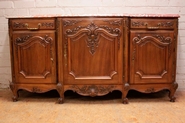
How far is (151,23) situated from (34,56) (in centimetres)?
112

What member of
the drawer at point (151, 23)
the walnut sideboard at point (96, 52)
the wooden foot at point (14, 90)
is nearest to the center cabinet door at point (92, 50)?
the walnut sideboard at point (96, 52)

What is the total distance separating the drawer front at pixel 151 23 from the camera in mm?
1791

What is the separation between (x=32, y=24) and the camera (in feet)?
5.97

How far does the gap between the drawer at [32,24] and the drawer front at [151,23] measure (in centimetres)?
75

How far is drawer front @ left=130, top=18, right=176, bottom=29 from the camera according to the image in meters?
1.79

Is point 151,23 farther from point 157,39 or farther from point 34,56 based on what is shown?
point 34,56

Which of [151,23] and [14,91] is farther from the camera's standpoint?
[14,91]

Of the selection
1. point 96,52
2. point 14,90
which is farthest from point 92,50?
point 14,90

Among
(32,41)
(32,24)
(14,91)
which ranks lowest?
(14,91)

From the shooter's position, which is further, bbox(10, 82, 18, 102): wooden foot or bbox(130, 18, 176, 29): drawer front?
bbox(10, 82, 18, 102): wooden foot

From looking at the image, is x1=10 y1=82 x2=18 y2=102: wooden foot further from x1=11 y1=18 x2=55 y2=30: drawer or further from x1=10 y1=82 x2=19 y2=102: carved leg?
x1=11 y1=18 x2=55 y2=30: drawer

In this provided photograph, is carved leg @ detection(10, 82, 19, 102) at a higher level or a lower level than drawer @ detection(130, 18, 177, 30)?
lower

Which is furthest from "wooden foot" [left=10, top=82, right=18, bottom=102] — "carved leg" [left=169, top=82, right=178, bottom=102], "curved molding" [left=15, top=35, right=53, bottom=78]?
"carved leg" [left=169, top=82, right=178, bottom=102]

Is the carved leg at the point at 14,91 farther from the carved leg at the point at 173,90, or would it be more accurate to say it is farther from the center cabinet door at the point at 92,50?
the carved leg at the point at 173,90
